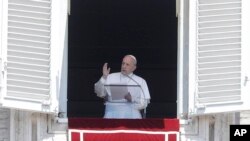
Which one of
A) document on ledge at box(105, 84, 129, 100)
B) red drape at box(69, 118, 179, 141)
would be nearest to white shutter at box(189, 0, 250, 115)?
red drape at box(69, 118, 179, 141)

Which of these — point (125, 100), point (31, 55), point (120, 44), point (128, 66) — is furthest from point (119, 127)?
point (120, 44)

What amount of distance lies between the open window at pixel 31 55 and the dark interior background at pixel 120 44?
2655 millimetres

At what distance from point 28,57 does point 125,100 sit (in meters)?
0.95

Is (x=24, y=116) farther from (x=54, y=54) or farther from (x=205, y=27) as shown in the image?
(x=205, y=27)

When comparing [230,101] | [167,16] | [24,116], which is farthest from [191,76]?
[167,16]

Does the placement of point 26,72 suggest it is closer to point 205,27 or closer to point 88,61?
point 205,27

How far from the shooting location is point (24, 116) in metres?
16.7

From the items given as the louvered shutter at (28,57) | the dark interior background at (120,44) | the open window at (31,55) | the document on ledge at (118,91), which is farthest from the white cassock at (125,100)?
the dark interior background at (120,44)

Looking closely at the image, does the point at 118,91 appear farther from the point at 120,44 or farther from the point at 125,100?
the point at 120,44

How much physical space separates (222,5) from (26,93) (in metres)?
1.86

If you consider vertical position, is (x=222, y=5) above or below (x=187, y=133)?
above

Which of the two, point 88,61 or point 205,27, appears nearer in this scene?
point 205,27

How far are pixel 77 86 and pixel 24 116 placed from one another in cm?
305

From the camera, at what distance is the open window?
16.6m
